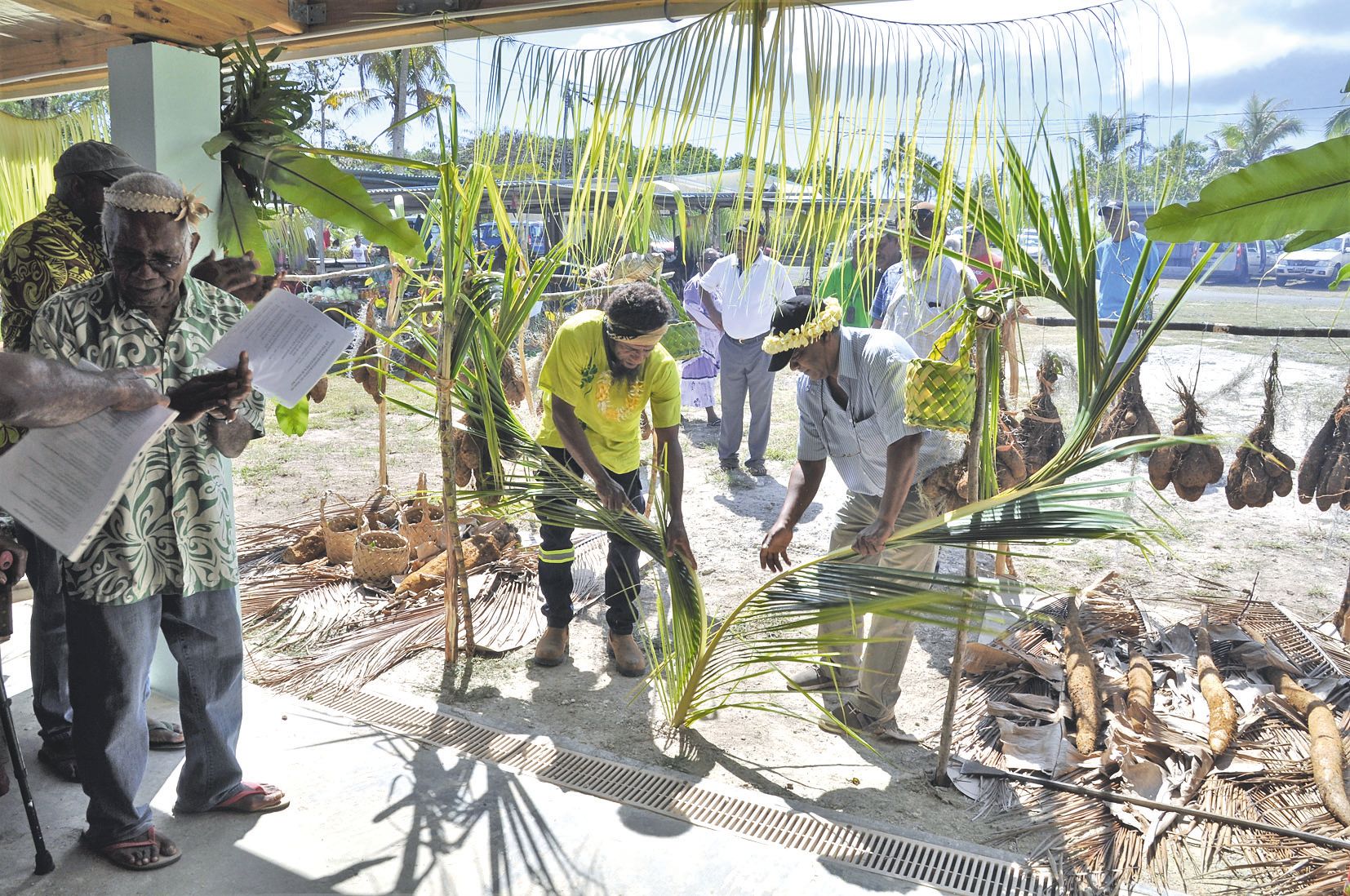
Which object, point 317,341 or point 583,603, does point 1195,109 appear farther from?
point 583,603

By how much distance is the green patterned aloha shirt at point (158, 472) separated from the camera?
269 cm

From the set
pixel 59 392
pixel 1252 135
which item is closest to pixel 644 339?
pixel 59 392

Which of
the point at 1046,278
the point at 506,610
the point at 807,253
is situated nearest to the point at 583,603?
the point at 506,610

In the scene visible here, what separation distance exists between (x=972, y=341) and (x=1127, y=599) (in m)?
2.12

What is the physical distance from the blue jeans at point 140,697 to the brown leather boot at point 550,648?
5.19 feet

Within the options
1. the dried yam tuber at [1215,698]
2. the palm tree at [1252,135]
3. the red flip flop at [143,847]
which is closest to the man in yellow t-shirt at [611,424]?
the red flip flop at [143,847]

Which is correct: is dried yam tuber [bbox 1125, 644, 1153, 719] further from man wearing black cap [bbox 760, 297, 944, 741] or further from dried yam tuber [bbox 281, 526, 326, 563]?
dried yam tuber [bbox 281, 526, 326, 563]

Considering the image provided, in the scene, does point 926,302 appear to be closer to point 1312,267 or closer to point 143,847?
point 143,847

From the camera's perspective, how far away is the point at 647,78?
2.91 metres

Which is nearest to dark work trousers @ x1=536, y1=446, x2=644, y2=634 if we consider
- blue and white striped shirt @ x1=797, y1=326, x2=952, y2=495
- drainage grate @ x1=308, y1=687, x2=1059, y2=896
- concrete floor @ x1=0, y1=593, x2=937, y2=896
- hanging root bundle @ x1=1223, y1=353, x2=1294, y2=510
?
drainage grate @ x1=308, y1=687, x2=1059, y2=896

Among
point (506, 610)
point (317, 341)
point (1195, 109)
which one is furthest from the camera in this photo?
point (506, 610)

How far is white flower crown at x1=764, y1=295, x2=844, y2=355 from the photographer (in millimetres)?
3672

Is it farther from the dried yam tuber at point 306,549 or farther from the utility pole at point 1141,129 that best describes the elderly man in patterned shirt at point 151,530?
the dried yam tuber at point 306,549

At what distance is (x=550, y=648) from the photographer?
4566 millimetres
